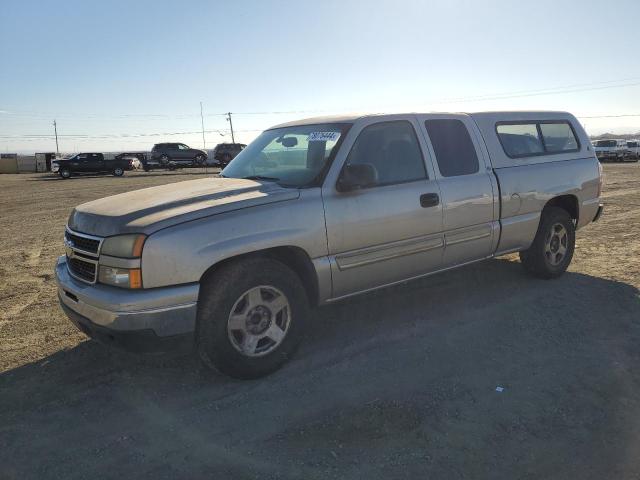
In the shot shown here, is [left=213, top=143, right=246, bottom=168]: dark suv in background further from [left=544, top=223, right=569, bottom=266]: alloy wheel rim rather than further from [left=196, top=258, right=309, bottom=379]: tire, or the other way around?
[left=196, top=258, right=309, bottom=379]: tire

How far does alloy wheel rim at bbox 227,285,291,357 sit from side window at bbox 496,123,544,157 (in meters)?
3.01

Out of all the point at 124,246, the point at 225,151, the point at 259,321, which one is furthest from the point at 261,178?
the point at 225,151

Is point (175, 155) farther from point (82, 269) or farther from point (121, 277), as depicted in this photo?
point (121, 277)

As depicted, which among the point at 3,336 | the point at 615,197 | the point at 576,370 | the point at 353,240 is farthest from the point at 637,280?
the point at 615,197

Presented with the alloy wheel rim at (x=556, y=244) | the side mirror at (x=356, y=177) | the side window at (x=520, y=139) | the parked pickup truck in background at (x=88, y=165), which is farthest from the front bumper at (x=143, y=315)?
the parked pickup truck in background at (x=88, y=165)

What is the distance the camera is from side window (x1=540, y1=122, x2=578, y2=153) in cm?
579

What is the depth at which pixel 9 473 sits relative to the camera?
8.73 ft

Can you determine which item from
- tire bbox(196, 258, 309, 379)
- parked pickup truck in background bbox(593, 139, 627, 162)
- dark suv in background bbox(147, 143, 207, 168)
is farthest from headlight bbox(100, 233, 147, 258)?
dark suv in background bbox(147, 143, 207, 168)

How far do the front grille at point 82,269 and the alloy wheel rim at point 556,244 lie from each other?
4611 millimetres

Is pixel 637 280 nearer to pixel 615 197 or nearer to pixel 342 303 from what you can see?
pixel 342 303

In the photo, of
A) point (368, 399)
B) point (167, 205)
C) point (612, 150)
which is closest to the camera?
point (368, 399)

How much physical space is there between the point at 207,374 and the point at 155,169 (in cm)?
4091

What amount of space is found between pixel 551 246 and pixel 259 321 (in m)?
3.76

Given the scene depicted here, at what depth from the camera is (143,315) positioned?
3.12 m
